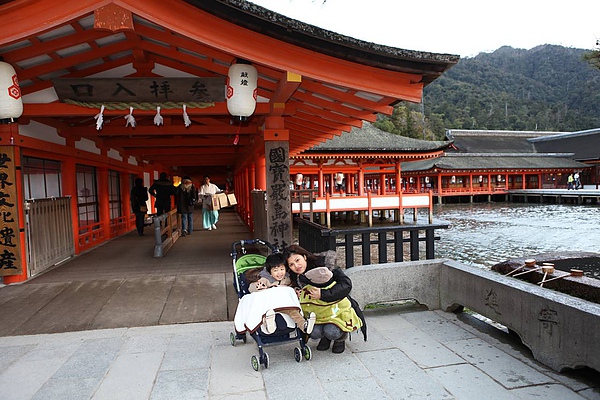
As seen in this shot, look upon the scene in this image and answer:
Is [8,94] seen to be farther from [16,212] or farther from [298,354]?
[298,354]

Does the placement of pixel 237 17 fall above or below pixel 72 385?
above

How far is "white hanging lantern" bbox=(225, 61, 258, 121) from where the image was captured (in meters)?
5.09

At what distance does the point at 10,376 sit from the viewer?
314 cm

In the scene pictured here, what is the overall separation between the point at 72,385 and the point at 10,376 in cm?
62

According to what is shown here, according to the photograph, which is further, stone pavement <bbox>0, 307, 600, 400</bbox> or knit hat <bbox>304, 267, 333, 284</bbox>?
knit hat <bbox>304, 267, 333, 284</bbox>

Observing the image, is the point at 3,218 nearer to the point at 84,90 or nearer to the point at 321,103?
the point at 84,90

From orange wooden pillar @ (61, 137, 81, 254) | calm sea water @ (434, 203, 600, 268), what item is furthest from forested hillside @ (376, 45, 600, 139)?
orange wooden pillar @ (61, 137, 81, 254)

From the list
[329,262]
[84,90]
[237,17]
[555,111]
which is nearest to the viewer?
[329,262]

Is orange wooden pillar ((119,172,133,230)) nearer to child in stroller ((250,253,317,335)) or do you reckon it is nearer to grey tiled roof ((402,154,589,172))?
child in stroller ((250,253,317,335))

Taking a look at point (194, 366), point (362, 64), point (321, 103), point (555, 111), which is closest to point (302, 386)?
point (194, 366)

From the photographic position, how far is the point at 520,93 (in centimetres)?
9994

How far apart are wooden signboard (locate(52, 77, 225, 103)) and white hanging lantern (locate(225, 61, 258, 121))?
1.99 ft

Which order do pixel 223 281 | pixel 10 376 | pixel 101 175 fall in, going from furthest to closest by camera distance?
pixel 101 175
pixel 223 281
pixel 10 376

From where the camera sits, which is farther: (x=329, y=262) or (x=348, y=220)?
(x=348, y=220)
